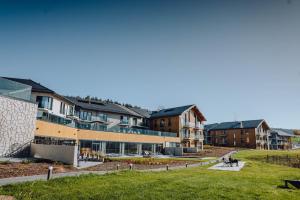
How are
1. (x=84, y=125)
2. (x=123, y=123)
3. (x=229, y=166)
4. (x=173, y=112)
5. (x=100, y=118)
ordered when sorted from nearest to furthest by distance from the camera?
(x=229, y=166) → (x=84, y=125) → (x=100, y=118) → (x=123, y=123) → (x=173, y=112)

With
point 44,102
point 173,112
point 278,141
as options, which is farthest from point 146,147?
point 278,141

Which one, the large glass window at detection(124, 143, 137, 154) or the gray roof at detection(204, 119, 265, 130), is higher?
the gray roof at detection(204, 119, 265, 130)

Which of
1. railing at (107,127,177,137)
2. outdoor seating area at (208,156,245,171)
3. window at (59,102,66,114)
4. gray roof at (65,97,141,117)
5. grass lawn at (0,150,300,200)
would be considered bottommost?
outdoor seating area at (208,156,245,171)

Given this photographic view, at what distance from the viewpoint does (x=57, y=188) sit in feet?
35.8

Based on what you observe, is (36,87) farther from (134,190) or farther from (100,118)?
(134,190)

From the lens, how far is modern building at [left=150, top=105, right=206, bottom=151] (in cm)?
5044

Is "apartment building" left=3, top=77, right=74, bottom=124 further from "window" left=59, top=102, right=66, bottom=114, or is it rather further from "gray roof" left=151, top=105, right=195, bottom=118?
"gray roof" left=151, top=105, right=195, bottom=118

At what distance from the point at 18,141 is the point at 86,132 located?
11.9 meters

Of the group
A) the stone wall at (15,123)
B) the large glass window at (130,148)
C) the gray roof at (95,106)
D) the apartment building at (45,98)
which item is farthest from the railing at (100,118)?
the stone wall at (15,123)

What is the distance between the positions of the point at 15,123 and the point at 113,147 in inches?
686

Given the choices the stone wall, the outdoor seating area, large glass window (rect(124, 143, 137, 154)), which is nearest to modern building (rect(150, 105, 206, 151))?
large glass window (rect(124, 143, 137, 154))

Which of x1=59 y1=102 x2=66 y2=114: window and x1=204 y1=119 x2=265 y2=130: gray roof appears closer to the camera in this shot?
x1=59 y1=102 x2=66 y2=114: window

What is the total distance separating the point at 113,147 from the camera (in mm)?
38406

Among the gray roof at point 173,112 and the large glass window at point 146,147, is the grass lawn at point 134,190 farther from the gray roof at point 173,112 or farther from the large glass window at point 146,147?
the gray roof at point 173,112
